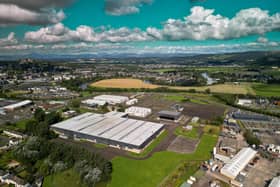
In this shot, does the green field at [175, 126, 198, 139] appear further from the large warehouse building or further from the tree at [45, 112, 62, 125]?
the tree at [45, 112, 62, 125]

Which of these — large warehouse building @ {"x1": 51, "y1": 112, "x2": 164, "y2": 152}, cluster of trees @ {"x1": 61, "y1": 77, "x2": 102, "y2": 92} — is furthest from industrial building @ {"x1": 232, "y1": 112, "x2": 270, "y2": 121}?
cluster of trees @ {"x1": 61, "y1": 77, "x2": 102, "y2": 92}

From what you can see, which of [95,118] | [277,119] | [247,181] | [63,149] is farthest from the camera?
[277,119]

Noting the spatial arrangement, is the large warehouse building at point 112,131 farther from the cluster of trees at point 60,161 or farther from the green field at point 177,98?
the green field at point 177,98

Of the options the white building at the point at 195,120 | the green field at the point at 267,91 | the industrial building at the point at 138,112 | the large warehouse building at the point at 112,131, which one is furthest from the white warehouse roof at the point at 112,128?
the green field at the point at 267,91

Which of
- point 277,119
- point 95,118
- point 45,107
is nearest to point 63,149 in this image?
point 95,118

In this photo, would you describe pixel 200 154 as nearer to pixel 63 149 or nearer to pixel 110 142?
pixel 110 142

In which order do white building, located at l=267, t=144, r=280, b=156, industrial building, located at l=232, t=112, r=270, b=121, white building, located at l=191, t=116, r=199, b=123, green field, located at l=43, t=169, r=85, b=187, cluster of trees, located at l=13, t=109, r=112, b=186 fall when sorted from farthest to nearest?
industrial building, located at l=232, t=112, r=270, b=121 < white building, located at l=191, t=116, r=199, b=123 < white building, located at l=267, t=144, r=280, b=156 < green field, located at l=43, t=169, r=85, b=187 < cluster of trees, located at l=13, t=109, r=112, b=186

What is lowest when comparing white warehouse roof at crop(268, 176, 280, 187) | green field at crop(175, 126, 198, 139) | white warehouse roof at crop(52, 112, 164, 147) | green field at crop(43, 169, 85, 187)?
green field at crop(43, 169, 85, 187)

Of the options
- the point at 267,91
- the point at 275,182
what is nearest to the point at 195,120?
the point at 275,182
